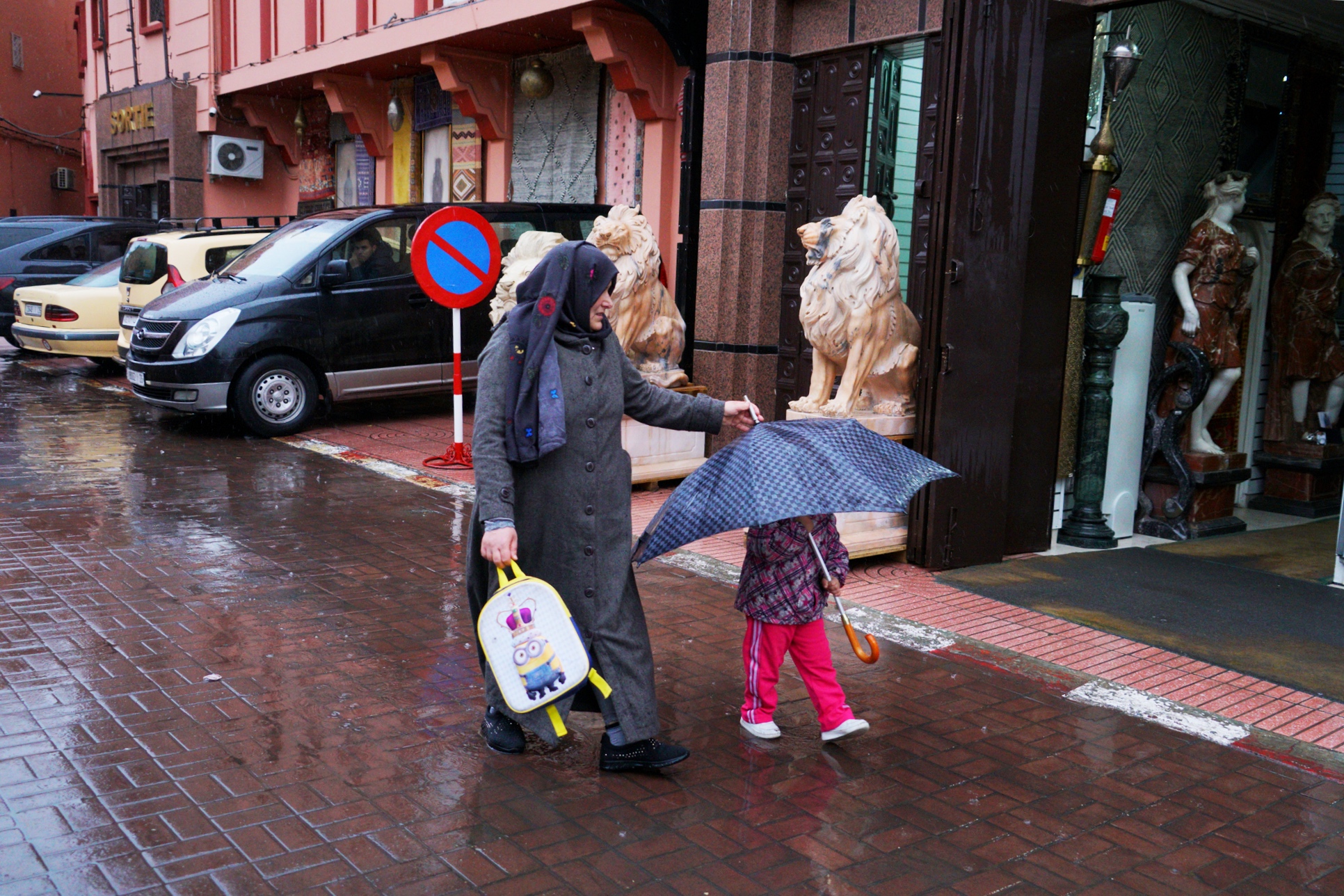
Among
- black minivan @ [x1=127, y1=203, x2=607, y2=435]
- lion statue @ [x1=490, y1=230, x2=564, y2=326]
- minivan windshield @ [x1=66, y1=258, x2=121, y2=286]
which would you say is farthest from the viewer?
minivan windshield @ [x1=66, y1=258, x2=121, y2=286]

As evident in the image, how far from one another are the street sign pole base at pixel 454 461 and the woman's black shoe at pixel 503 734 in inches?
218

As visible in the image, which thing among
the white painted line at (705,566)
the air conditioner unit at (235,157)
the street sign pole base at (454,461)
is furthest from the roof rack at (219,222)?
the white painted line at (705,566)

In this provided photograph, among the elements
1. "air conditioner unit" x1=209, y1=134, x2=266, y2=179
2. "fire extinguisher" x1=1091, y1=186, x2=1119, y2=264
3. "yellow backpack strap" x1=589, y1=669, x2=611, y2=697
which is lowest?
"yellow backpack strap" x1=589, y1=669, x2=611, y2=697

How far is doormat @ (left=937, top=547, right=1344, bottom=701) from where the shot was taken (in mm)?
5719

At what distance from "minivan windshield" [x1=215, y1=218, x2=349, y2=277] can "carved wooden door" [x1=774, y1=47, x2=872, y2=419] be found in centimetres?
465

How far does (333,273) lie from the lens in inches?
438

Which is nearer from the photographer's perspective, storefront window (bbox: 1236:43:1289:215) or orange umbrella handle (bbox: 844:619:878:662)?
orange umbrella handle (bbox: 844:619:878:662)

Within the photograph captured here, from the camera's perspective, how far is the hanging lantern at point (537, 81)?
13602 millimetres

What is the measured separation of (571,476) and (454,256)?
567 centimetres

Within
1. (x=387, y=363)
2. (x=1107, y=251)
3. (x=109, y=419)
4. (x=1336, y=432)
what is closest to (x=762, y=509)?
(x=1107, y=251)

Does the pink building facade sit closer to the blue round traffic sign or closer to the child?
the blue round traffic sign

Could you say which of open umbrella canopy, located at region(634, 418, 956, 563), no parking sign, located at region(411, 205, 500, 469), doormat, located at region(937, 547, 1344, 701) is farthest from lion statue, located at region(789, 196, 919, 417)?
no parking sign, located at region(411, 205, 500, 469)

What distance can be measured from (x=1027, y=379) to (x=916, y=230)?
1853 mm

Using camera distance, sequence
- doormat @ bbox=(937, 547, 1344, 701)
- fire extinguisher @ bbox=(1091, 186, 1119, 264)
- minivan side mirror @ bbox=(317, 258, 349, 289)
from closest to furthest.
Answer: doormat @ bbox=(937, 547, 1344, 701) → fire extinguisher @ bbox=(1091, 186, 1119, 264) → minivan side mirror @ bbox=(317, 258, 349, 289)
